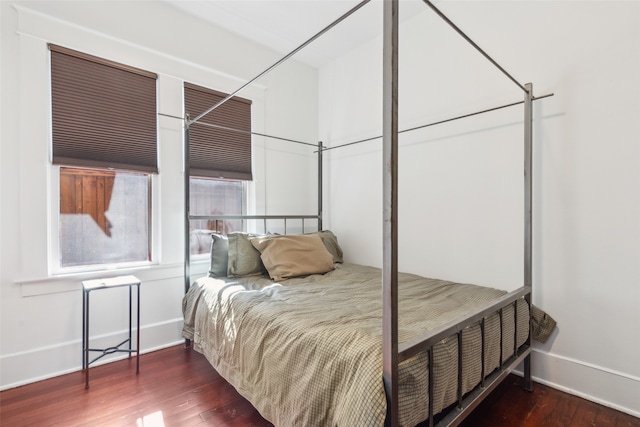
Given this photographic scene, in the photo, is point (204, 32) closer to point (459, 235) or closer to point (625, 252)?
point (459, 235)

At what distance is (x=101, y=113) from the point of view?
2164 mm

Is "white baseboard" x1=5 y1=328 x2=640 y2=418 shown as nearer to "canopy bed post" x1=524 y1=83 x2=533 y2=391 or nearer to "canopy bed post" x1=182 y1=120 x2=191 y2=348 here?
"canopy bed post" x1=524 y1=83 x2=533 y2=391

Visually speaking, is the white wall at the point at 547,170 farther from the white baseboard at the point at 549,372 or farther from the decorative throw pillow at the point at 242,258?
the decorative throw pillow at the point at 242,258

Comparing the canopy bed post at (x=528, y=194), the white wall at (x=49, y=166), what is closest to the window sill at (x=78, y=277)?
the white wall at (x=49, y=166)

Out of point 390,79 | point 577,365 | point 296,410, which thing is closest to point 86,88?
point 390,79

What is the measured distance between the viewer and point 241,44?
9.47 ft

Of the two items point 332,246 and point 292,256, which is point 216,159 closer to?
point 292,256

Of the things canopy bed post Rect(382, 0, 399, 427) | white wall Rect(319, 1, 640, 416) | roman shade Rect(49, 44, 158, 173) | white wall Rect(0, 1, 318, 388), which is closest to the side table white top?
white wall Rect(0, 1, 318, 388)

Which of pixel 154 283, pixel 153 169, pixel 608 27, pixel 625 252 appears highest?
pixel 608 27

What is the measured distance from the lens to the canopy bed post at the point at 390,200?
914 mm

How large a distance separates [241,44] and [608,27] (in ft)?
8.88

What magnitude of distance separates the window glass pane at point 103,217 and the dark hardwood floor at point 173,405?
2.68 ft

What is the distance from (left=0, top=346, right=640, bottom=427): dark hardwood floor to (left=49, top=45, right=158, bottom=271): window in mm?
789

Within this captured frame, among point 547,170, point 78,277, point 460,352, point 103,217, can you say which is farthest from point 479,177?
point 78,277
